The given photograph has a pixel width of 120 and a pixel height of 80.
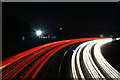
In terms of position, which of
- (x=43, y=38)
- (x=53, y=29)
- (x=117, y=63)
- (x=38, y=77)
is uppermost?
(x=53, y=29)

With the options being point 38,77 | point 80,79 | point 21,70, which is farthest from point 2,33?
point 80,79

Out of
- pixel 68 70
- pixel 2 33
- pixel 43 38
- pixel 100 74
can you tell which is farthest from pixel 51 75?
pixel 43 38

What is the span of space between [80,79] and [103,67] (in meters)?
6.11

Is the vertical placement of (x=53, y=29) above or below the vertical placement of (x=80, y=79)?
above

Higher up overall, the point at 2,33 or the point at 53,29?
the point at 53,29

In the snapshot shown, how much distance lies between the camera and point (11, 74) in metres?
14.9

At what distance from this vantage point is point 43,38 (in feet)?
179

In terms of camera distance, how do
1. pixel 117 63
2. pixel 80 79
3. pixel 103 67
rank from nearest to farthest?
1. pixel 80 79
2. pixel 103 67
3. pixel 117 63

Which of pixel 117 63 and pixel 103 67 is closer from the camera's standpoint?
pixel 103 67

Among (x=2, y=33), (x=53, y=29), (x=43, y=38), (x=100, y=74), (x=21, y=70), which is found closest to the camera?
(x=100, y=74)

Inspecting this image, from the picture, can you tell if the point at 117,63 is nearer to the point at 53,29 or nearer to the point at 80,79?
the point at 80,79

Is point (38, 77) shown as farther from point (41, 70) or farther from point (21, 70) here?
point (21, 70)

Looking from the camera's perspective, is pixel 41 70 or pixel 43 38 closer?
pixel 41 70

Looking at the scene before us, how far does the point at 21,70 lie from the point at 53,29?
5523cm
